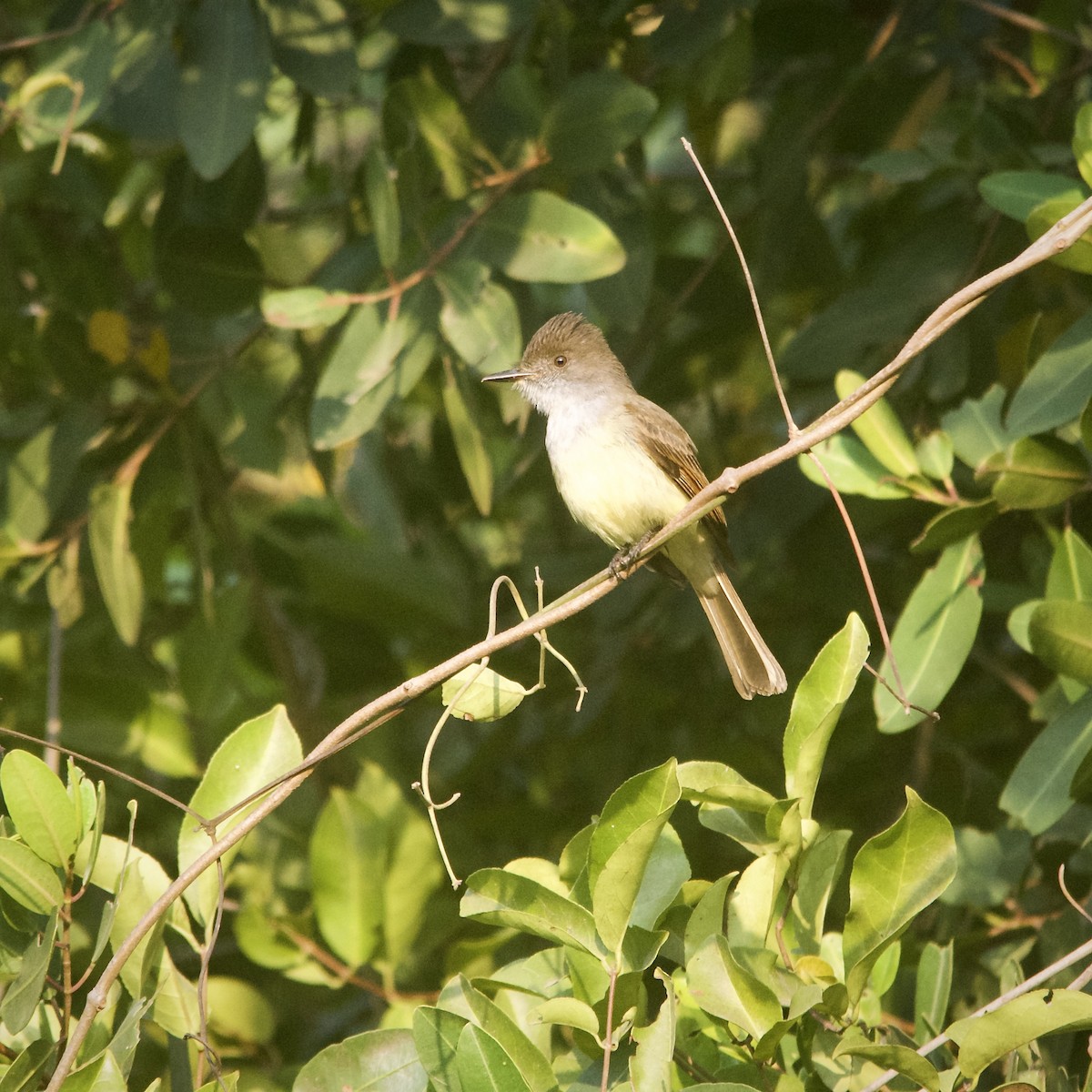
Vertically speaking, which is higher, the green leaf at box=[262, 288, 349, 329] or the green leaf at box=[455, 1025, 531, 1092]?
the green leaf at box=[262, 288, 349, 329]

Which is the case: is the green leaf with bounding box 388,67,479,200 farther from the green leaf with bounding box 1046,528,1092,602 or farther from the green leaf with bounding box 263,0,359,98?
the green leaf with bounding box 1046,528,1092,602

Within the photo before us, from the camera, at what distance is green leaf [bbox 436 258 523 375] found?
3291 mm

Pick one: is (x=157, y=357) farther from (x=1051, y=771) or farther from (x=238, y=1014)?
(x=1051, y=771)

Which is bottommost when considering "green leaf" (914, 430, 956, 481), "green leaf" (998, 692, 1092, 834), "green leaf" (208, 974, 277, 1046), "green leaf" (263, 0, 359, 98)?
"green leaf" (208, 974, 277, 1046)

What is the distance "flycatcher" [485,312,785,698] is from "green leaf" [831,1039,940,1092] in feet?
5.95

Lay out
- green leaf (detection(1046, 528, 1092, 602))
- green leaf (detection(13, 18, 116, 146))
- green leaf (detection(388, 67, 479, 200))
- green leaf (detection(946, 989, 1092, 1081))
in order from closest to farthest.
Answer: green leaf (detection(946, 989, 1092, 1081)) → green leaf (detection(1046, 528, 1092, 602)) → green leaf (detection(13, 18, 116, 146)) → green leaf (detection(388, 67, 479, 200))

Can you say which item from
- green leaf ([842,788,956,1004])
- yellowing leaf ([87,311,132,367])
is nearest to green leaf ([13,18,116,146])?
yellowing leaf ([87,311,132,367])

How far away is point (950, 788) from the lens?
391 cm

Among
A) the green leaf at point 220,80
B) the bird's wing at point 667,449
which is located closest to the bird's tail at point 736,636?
the bird's wing at point 667,449

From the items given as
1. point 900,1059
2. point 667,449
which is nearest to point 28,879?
point 900,1059

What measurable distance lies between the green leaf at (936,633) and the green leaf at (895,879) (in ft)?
2.62

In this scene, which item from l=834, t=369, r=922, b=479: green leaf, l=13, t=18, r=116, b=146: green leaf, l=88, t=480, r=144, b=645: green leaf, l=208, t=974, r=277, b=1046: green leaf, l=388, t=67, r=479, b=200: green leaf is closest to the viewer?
l=834, t=369, r=922, b=479: green leaf

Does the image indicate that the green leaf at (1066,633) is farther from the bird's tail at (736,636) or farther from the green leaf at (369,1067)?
the green leaf at (369,1067)

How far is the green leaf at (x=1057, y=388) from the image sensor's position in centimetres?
275
